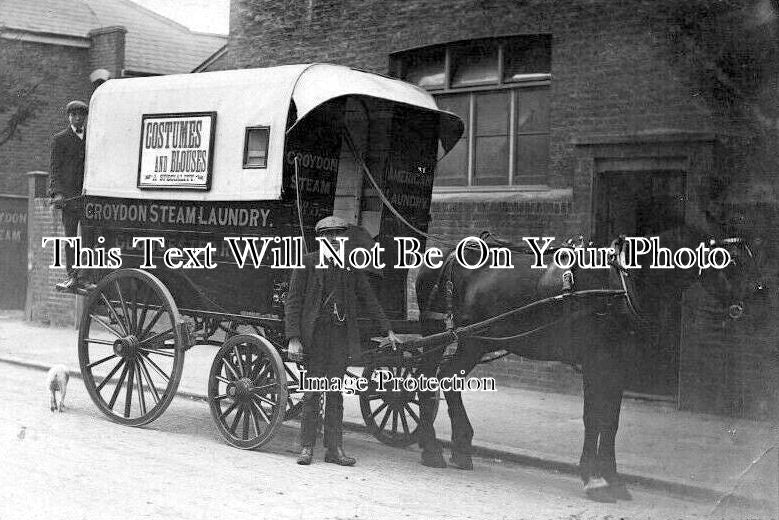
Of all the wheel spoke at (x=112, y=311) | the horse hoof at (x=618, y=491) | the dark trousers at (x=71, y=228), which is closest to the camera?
the horse hoof at (x=618, y=491)

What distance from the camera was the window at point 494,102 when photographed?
11.0m

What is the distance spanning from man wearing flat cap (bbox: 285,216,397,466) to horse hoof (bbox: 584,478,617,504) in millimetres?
1836

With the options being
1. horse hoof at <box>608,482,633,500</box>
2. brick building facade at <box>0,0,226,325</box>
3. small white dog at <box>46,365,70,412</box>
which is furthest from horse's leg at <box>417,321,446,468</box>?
brick building facade at <box>0,0,226,325</box>

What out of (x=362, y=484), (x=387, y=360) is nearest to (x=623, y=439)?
(x=387, y=360)

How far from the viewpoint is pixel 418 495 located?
6164mm

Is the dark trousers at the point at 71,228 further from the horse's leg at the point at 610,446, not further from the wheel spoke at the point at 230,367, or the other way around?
the horse's leg at the point at 610,446

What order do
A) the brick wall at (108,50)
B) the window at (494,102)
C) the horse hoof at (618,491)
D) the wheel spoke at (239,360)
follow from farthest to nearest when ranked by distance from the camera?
the brick wall at (108,50) → the window at (494,102) → the wheel spoke at (239,360) → the horse hoof at (618,491)

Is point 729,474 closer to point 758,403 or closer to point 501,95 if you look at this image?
point 758,403

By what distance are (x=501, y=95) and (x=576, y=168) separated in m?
1.57

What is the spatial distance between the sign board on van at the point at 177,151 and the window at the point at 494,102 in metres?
4.60

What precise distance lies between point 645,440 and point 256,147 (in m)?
4.46

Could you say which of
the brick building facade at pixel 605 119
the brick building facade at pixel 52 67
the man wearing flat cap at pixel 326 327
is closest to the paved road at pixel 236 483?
the man wearing flat cap at pixel 326 327

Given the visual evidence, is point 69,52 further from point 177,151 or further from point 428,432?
point 428,432

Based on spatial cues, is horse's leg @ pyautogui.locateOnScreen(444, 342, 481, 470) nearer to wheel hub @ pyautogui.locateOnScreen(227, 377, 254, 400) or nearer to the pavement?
the pavement
